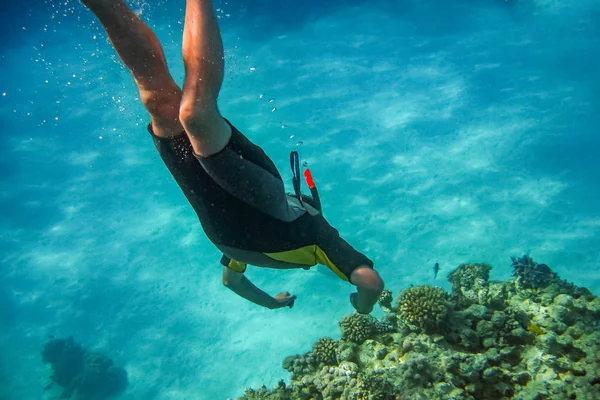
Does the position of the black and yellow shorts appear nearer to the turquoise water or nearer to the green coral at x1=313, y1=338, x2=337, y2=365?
the green coral at x1=313, y1=338, x2=337, y2=365

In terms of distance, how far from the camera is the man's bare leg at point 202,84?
2.47 m

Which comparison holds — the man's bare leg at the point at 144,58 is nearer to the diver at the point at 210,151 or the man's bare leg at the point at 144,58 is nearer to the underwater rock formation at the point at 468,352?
the diver at the point at 210,151

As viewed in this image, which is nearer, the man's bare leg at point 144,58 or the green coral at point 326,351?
the man's bare leg at point 144,58

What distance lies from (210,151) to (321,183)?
36.5ft

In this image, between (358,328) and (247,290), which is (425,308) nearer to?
(358,328)

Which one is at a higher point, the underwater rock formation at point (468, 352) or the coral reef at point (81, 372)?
the coral reef at point (81, 372)

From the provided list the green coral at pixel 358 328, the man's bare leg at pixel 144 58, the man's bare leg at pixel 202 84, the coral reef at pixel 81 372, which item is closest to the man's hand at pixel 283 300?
the green coral at pixel 358 328

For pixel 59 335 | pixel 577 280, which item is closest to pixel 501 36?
pixel 577 280

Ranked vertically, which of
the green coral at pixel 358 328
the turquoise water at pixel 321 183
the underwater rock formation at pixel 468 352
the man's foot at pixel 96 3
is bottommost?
the underwater rock formation at pixel 468 352

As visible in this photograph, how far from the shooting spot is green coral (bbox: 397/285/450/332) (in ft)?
17.0

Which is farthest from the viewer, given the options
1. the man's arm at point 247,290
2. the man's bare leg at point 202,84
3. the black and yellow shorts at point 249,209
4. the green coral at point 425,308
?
the man's arm at point 247,290

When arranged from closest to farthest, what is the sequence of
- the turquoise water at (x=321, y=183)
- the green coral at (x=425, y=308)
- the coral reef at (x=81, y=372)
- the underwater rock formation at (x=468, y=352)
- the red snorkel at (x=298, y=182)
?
the red snorkel at (x=298, y=182) < the underwater rock formation at (x=468, y=352) < the green coral at (x=425, y=308) < the turquoise water at (x=321, y=183) < the coral reef at (x=81, y=372)

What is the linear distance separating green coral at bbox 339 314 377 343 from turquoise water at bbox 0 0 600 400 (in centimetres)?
425

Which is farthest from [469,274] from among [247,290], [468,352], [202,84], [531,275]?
[202,84]
